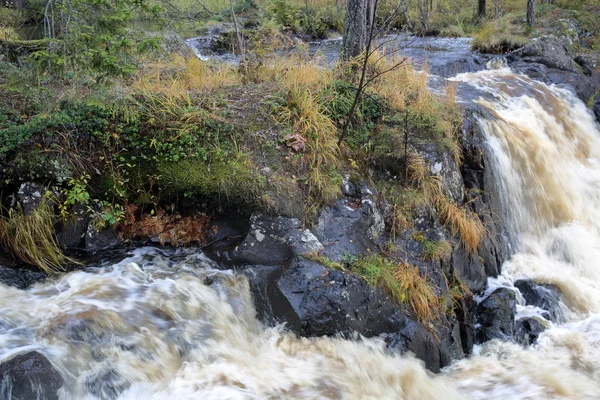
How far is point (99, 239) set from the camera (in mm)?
5227

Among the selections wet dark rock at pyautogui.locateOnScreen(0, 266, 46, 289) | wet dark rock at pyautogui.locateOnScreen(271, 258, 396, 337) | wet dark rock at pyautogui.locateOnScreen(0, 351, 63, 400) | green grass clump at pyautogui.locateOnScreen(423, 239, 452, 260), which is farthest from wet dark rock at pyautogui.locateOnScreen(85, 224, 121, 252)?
green grass clump at pyautogui.locateOnScreen(423, 239, 452, 260)

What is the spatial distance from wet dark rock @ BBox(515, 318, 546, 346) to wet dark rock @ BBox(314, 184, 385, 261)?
209 centimetres

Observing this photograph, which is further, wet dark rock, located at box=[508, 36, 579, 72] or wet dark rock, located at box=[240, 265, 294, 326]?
wet dark rock, located at box=[508, 36, 579, 72]

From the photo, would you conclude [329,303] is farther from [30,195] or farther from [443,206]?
[30,195]

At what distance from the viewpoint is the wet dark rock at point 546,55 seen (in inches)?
484

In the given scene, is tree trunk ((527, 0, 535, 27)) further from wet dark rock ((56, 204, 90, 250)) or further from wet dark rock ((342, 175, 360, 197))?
wet dark rock ((56, 204, 90, 250))

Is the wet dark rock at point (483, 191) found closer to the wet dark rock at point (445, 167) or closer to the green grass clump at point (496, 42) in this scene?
the wet dark rock at point (445, 167)

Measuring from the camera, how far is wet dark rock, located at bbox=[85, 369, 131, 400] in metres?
3.67

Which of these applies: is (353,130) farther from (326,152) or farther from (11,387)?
(11,387)

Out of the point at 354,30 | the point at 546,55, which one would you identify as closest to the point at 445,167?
the point at 354,30

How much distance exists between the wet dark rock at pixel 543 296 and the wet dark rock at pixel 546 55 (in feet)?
26.9

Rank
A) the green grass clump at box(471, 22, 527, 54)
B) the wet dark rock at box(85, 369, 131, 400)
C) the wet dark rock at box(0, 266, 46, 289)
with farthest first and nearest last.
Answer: the green grass clump at box(471, 22, 527, 54) < the wet dark rock at box(0, 266, 46, 289) < the wet dark rock at box(85, 369, 131, 400)

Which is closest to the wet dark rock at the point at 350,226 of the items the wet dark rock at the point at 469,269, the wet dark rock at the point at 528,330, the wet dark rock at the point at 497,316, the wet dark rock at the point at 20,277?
the wet dark rock at the point at 469,269

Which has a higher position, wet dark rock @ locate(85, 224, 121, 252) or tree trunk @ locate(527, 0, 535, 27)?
tree trunk @ locate(527, 0, 535, 27)
